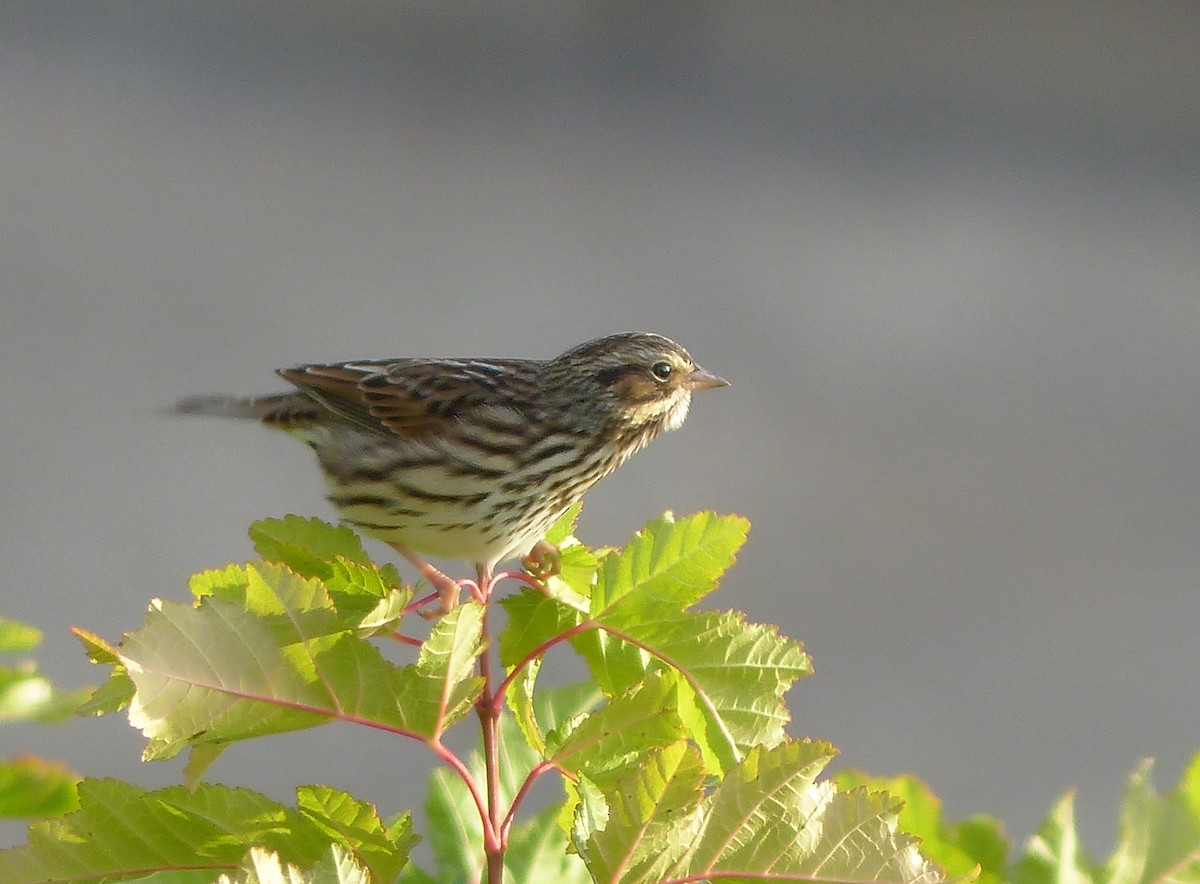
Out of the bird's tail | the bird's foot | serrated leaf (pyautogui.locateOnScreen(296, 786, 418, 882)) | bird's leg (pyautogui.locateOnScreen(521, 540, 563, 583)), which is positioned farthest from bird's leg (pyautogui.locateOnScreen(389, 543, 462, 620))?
the bird's tail

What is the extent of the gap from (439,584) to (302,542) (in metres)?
0.46

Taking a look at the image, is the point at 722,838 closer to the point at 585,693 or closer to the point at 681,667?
the point at 681,667

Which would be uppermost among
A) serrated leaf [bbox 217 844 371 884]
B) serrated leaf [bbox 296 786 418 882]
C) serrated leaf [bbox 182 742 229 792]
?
serrated leaf [bbox 217 844 371 884]

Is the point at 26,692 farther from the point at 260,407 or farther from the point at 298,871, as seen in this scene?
the point at 260,407

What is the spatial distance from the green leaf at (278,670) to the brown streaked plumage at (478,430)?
1301 millimetres

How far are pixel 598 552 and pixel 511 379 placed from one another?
1.33m

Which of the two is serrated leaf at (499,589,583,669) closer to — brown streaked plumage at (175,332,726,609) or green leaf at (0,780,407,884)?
green leaf at (0,780,407,884)

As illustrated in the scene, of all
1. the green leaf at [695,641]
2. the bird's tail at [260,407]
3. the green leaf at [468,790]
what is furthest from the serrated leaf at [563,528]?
the bird's tail at [260,407]

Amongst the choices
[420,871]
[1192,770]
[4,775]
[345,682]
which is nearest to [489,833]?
[345,682]

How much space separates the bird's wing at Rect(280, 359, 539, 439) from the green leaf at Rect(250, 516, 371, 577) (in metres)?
1.19

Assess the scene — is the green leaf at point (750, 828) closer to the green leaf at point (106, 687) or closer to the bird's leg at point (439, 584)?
the bird's leg at point (439, 584)

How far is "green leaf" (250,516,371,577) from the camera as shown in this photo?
5.05 ft

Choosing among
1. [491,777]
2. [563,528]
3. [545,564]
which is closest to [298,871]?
[491,777]

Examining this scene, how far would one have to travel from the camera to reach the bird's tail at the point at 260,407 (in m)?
2.88
